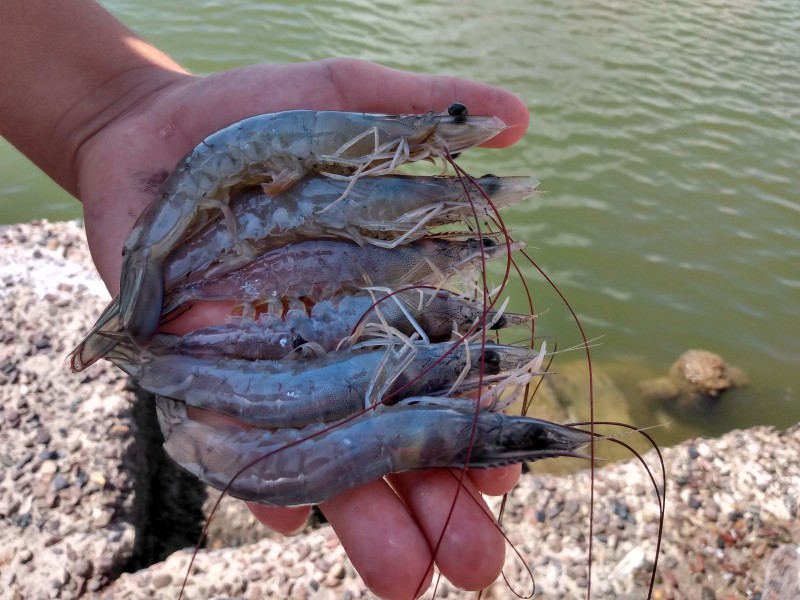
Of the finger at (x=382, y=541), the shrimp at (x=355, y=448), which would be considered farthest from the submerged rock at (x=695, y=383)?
the finger at (x=382, y=541)

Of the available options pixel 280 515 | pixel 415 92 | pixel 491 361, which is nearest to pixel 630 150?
pixel 415 92

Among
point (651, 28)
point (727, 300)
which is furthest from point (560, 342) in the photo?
point (651, 28)

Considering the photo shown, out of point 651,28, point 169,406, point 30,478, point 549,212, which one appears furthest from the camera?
point 651,28

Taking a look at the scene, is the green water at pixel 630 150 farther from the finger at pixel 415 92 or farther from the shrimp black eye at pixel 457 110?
the shrimp black eye at pixel 457 110

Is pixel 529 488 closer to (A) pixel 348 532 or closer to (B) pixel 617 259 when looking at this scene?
(A) pixel 348 532

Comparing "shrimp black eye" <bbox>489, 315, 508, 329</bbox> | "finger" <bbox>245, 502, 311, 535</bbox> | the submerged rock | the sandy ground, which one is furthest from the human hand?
the submerged rock

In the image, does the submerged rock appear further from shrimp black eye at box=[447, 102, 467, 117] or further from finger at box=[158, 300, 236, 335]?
finger at box=[158, 300, 236, 335]
